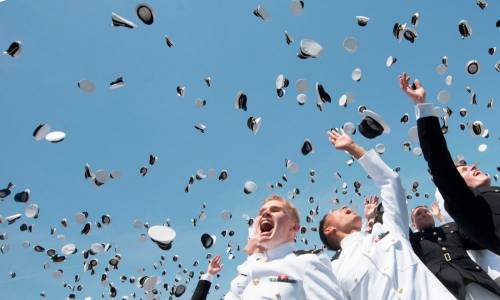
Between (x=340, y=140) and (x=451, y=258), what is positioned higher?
(x=340, y=140)

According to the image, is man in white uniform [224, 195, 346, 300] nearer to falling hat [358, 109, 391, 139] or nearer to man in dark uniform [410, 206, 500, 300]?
man in dark uniform [410, 206, 500, 300]

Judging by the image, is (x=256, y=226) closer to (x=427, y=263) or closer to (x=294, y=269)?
(x=294, y=269)

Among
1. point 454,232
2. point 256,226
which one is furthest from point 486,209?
point 256,226

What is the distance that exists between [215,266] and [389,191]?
10.5 ft

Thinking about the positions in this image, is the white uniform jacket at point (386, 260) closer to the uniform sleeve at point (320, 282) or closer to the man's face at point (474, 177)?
the uniform sleeve at point (320, 282)

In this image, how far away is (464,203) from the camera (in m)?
3.30

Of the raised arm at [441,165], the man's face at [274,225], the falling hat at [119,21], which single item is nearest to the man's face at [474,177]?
the raised arm at [441,165]

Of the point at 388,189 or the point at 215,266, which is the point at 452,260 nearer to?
the point at 388,189

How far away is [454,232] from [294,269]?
89.6 inches

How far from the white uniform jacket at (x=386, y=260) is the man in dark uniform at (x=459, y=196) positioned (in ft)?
1.98

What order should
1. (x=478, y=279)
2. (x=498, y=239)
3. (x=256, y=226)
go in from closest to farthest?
1. (x=498, y=239)
2. (x=478, y=279)
3. (x=256, y=226)

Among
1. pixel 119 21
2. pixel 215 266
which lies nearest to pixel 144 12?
pixel 119 21

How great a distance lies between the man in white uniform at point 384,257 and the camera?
3586 millimetres

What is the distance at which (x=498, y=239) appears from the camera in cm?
319
